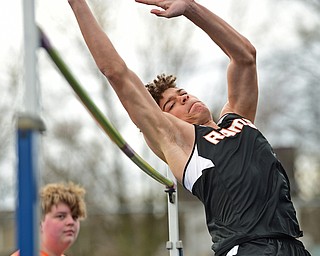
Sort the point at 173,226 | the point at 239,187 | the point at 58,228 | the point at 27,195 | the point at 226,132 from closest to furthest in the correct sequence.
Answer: the point at 27,195 → the point at 239,187 → the point at 226,132 → the point at 173,226 → the point at 58,228

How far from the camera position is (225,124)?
13.6ft

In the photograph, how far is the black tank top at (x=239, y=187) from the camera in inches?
146

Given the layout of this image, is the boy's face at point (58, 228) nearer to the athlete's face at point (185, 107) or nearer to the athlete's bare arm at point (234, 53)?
the athlete's face at point (185, 107)

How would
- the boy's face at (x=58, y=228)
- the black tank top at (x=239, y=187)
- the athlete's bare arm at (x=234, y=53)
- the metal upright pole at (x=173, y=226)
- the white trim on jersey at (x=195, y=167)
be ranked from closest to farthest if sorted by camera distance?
1. the black tank top at (x=239, y=187)
2. the white trim on jersey at (x=195, y=167)
3. the athlete's bare arm at (x=234, y=53)
4. the metal upright pole at (x=173, y=226)
5. the boy's face at (x=58, y=228)

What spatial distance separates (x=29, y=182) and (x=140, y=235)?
637 inches

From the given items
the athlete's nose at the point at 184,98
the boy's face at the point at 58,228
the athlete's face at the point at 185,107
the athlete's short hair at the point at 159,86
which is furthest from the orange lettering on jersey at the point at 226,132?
the boy's face at the point at 58,228

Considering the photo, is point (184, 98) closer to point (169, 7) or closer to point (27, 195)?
point (169, 7)

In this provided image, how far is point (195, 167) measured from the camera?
3848mm

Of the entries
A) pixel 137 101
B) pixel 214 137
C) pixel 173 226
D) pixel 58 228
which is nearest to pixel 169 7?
pixel 137 101

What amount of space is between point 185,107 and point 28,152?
6.00 feet

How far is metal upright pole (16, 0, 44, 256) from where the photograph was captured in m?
2.45

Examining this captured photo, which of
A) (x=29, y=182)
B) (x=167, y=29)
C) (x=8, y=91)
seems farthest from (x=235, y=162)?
(x=167, y=29)

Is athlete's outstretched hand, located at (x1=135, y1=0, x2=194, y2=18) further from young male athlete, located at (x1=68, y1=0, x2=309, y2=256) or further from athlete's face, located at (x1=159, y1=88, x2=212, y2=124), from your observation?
athlete's face, located at (x1=159, y1=88, x2=212, y2=124)

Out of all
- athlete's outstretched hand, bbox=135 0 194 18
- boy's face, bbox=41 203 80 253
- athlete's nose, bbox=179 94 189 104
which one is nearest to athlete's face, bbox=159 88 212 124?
athlete's nose, bbox=179 94 189 104
